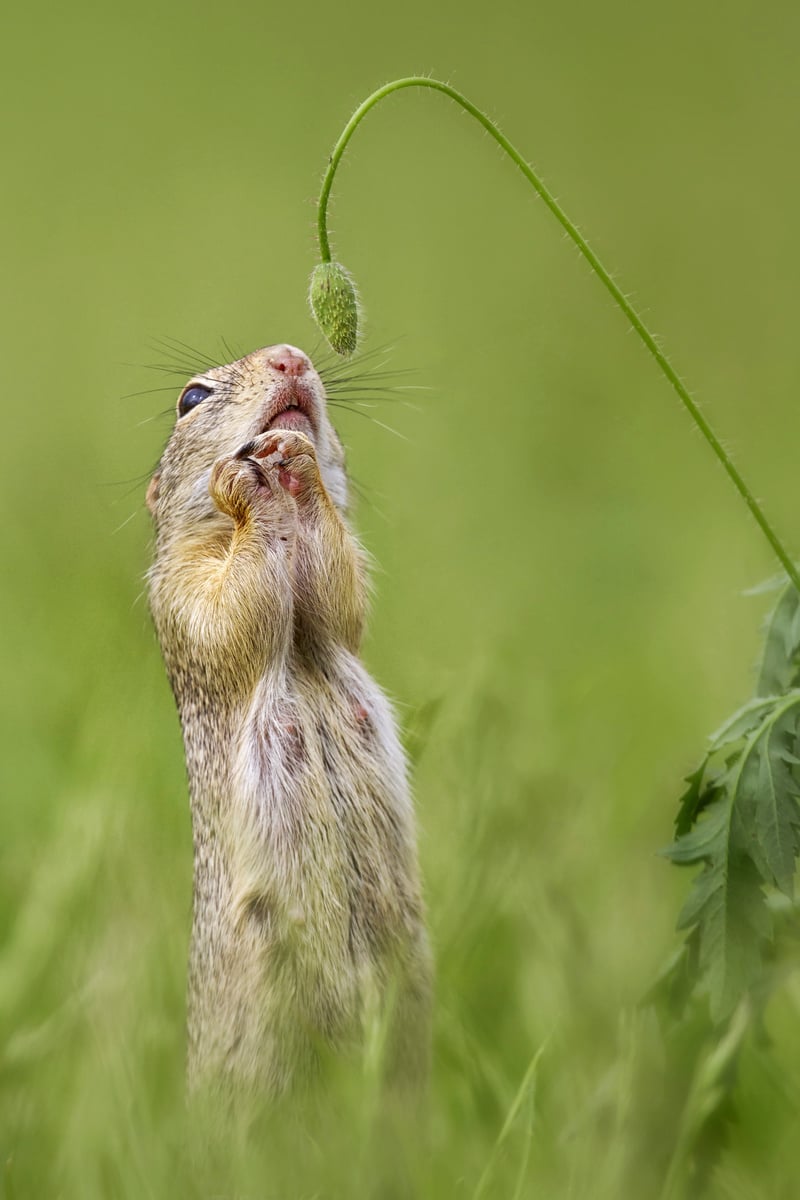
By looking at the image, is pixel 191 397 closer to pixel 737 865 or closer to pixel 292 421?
pixel 292 421

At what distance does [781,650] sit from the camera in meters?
2.94

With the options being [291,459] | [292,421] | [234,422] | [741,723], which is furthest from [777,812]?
[234,422]

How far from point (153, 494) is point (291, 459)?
0.62 meters

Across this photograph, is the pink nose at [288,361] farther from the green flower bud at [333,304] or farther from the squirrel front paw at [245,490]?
the green flower bud at [333,304]

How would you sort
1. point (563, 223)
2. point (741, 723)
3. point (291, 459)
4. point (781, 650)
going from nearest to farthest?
point (563, 223)
point (741, 723)
point (781, 650)
point (291, 459)

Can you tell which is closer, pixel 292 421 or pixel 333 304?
pixel 333 304

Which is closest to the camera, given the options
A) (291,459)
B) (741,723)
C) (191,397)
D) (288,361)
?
(741,723)

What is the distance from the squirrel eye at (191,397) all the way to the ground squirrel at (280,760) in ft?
0.33

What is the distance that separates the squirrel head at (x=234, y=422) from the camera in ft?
10.6

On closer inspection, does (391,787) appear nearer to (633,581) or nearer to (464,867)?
(464,867)

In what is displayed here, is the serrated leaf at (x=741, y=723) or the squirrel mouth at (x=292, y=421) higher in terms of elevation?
the squirrel mouth at (x=292, y=421)

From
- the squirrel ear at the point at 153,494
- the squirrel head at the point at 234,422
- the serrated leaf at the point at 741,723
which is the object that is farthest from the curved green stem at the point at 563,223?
the squirrel ear at the point at 153,494

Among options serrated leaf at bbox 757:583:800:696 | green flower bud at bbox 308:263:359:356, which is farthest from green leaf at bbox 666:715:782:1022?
green flower bud at bbox 308:263:359:356

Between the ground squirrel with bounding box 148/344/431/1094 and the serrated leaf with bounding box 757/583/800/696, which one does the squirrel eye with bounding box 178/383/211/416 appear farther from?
the serrated leaf with bounding box 757/583/800/696
